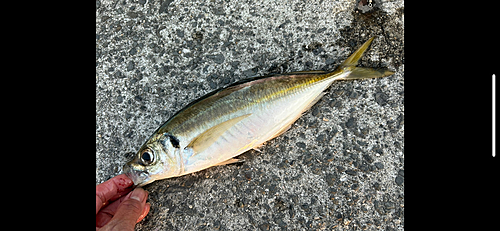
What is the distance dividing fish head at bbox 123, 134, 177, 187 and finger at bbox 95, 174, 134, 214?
0.67 ft

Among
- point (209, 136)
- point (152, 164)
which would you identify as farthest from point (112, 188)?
point (209, 136)

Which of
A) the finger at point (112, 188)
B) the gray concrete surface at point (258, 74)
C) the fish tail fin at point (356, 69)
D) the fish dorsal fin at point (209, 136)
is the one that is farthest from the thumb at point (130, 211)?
the fish tail fin at point (356, 69)

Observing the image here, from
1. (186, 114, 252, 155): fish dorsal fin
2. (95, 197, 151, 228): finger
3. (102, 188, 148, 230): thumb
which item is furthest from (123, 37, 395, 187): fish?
(95, 197, 151, 228): finger

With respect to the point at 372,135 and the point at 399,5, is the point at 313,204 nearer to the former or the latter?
the point at 372,135

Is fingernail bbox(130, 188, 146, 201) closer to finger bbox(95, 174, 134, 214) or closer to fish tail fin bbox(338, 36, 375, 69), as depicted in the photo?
finger bbox(95, 174, 134, 214)

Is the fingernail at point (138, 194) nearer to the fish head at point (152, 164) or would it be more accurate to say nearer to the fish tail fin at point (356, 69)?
the fish head at point (152, 164)

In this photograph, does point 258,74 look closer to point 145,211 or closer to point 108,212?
point 145,211

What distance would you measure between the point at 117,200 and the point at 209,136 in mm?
968

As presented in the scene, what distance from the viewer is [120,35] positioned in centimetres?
289

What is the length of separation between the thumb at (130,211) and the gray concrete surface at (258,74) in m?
0.22

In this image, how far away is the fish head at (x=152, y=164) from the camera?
7.28 feet

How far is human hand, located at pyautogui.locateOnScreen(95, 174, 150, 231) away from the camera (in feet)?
7.65

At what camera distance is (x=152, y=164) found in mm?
2242

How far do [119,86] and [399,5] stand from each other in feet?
8.42
